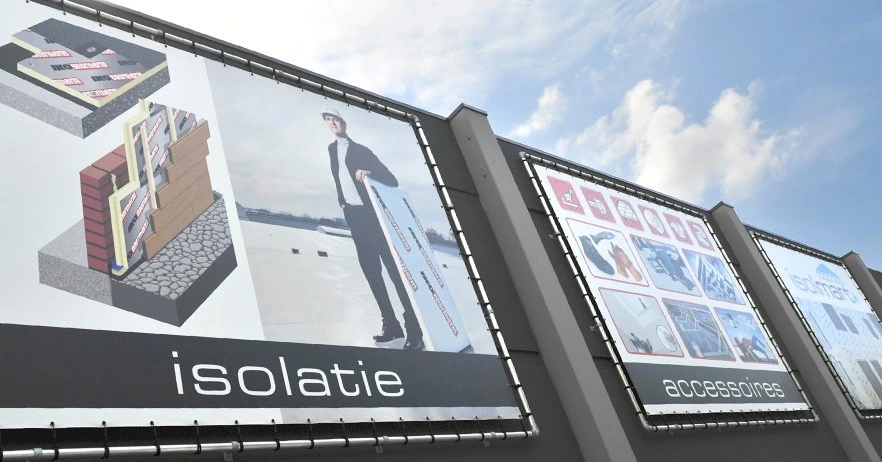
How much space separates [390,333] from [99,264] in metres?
1.78

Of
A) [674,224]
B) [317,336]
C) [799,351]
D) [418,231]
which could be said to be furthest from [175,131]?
[799,351]

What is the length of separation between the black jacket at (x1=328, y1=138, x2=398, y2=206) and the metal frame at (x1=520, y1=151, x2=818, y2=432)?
1.75m

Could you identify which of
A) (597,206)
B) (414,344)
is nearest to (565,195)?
(597,206)

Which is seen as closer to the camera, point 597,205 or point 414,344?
point 414,344

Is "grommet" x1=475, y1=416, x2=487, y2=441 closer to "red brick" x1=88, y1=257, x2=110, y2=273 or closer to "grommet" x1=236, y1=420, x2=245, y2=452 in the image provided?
"grommet" x1=236, y1=420, x2=245, y2=452

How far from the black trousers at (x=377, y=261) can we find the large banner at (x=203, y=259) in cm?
1

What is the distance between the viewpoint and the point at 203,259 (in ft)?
13.6

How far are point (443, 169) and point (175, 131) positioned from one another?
252cm

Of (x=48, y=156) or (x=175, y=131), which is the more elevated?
(x=175, y=131)

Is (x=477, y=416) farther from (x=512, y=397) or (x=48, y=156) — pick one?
(x=48, y=156)

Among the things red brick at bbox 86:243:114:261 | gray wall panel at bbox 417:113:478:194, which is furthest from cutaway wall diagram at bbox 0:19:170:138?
gray wall panel at bbox 417:113:478:194

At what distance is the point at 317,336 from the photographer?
14.3ft

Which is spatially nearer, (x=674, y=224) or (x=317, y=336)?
(x=317, y=336)

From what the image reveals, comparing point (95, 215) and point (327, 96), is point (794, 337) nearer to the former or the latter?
point (327, 96)
